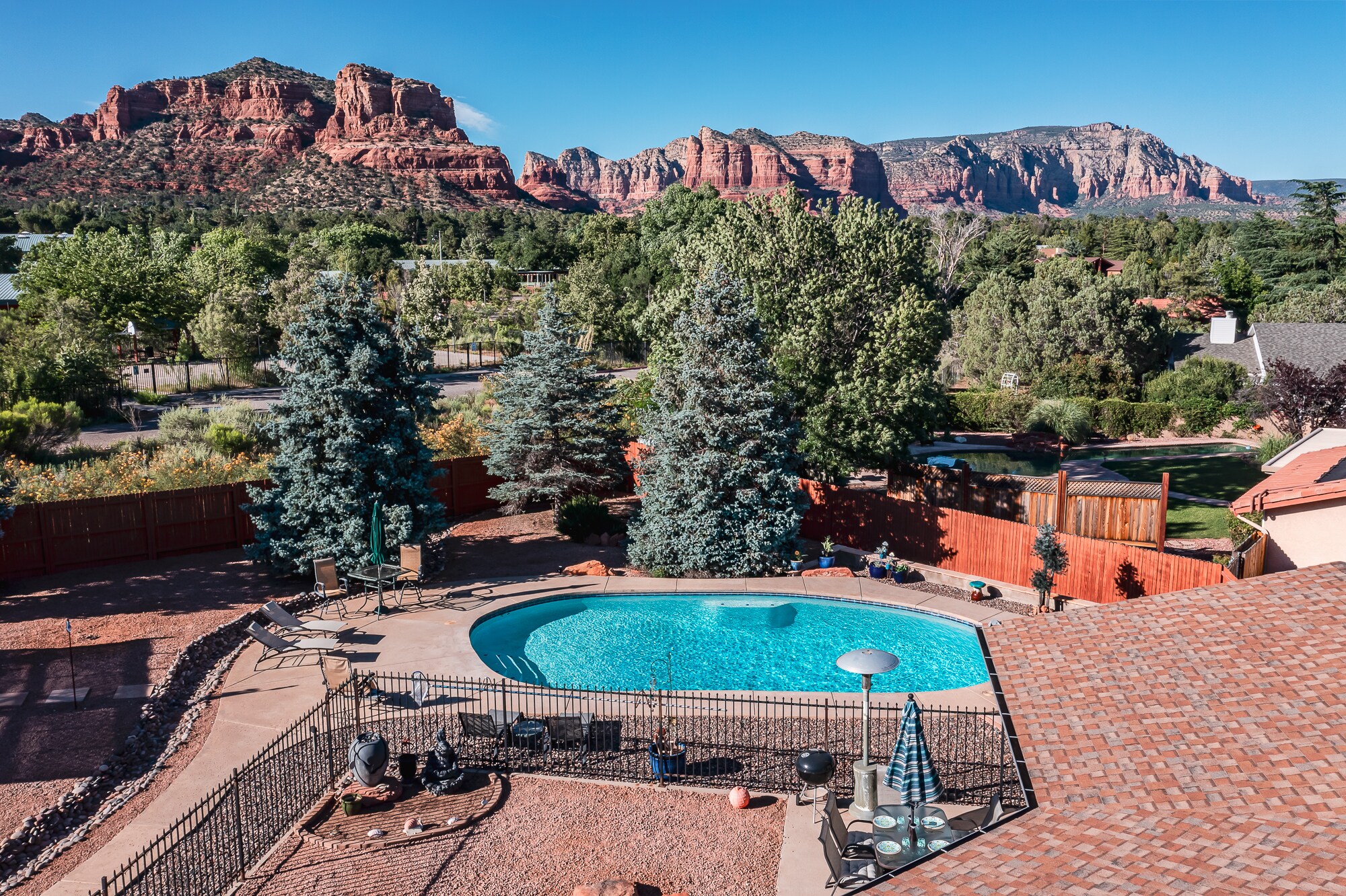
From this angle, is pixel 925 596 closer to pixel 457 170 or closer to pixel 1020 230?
pixel 1020 230

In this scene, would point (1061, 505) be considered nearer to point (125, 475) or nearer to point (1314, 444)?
point (1314, 444)

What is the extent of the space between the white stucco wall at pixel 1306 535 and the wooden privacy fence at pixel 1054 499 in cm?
225

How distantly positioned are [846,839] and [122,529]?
17867mm

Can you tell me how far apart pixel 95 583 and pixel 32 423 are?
1266 cm

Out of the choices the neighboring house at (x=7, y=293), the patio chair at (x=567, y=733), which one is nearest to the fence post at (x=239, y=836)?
the patio chair at (x=567, y=733)

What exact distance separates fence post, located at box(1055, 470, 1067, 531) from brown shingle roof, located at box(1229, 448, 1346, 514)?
4184 millimetres

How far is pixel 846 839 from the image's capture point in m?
9.35

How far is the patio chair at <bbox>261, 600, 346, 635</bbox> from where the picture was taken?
15.7m

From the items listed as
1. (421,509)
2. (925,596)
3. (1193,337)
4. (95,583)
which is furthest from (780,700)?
(1193,337)

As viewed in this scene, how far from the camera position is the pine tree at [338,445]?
62.1 ft

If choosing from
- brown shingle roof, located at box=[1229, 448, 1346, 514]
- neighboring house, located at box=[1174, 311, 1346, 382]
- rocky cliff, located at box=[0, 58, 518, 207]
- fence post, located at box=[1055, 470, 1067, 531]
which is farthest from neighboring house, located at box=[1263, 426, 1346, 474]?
rocky cliff, located at box=[0, 58, 518, 207]

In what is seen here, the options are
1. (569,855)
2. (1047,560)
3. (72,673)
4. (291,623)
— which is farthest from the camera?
(1047,560)

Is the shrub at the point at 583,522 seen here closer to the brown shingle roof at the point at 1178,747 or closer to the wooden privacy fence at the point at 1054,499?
the wooden privacy fence at the point at 1054,499

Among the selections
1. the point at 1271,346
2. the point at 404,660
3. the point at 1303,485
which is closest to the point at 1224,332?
the point at 1271,346
